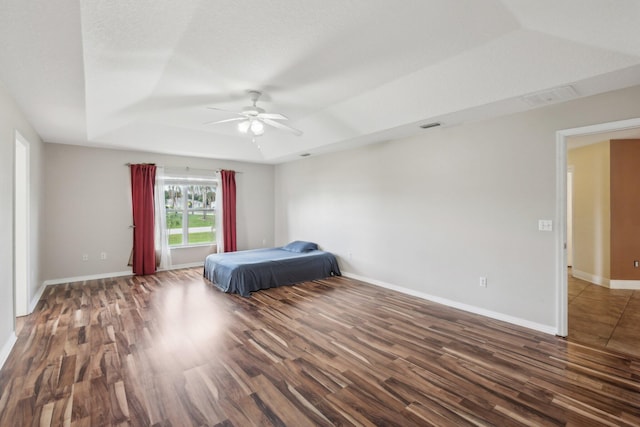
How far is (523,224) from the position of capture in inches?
133

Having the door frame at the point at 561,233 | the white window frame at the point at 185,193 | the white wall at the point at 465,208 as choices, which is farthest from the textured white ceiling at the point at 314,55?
the white window frame at the point at 185,193

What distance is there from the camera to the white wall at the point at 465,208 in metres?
3.19

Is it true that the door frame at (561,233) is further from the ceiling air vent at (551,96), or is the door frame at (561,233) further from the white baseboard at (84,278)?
the white baseboard at (84,278)

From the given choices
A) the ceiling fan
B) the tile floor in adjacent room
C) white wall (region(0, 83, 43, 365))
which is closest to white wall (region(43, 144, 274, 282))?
white wall (region(0, 83, 43, 365))

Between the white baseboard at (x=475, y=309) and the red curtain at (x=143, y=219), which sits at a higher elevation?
the red curtain at (x=143, y=219)

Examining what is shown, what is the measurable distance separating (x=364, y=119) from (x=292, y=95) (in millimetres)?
1047

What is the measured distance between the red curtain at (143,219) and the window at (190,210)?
0.41 metres

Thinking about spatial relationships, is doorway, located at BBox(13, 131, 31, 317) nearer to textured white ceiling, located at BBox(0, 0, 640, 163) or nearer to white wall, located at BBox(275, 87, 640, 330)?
textured white ceiling, located at BBox(0, 0, 640, 163)

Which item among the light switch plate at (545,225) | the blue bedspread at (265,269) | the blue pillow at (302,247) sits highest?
the light switch plate at (545,225)

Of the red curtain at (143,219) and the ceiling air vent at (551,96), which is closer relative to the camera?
the ceiling air vent at (551,96)

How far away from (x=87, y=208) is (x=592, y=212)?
883 cm

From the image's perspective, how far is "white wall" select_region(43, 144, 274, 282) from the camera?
16.6 feet

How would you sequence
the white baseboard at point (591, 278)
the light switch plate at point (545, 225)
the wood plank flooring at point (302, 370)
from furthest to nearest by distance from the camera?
the white baseboard at point (591, 278) → the light switch plate at point (545, 225) → the wood plank flooring at point (302, 370)

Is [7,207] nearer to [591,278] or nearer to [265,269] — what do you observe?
[265,269]
